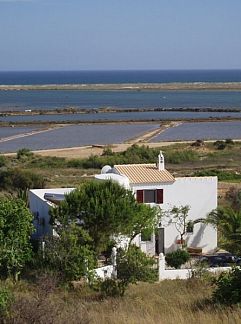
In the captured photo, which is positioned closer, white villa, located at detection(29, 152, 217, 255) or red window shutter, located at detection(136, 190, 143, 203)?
white villa, located at detection(29, 152, 217, 255)

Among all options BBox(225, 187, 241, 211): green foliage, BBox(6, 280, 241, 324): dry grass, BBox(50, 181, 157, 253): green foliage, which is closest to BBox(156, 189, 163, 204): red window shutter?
BBox(50, 181, 157, 253): green foliage

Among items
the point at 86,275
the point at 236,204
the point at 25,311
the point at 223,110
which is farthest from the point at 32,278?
the point at 223,110

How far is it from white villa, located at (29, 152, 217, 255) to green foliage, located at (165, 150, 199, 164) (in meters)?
30.9

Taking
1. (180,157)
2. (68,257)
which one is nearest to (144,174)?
(68,257)

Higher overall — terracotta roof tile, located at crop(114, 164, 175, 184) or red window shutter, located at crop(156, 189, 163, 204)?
terracotta roof tile, located at crop(114, 164, 175, 184)

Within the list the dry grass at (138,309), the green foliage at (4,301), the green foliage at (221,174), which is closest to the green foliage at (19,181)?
the green foliage at (221,174)

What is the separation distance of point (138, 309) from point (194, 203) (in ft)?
50.4

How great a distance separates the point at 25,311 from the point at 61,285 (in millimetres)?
9116

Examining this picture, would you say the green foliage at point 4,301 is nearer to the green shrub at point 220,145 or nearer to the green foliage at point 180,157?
the green foliage at point 180,157

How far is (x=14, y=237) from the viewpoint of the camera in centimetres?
2083

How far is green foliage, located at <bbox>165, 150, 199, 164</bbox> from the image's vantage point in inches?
2314

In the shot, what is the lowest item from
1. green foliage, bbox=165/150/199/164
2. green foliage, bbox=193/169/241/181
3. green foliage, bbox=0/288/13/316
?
green foliage, bbox=165/150/199/164

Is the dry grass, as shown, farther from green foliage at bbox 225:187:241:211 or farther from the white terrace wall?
green foliage at bbox 225:187:241:211

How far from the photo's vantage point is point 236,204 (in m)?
30.8
